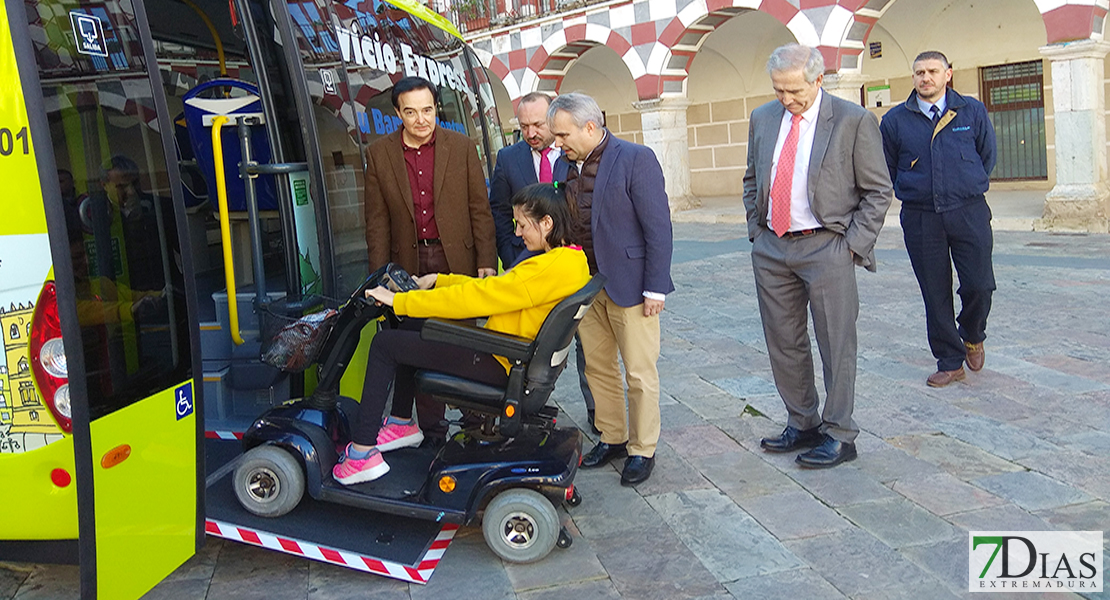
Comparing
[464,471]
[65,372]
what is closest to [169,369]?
[65,372]

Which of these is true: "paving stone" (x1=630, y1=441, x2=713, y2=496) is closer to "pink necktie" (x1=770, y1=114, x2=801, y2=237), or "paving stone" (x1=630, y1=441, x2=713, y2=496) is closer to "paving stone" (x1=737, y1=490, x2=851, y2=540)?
"paving stone" (x1=737, y1=490, x2=851, y2=540)

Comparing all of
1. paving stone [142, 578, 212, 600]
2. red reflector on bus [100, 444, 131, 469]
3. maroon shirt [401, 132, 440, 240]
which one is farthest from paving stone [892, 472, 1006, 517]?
red reflector on bus [100, 444, 131, 469]

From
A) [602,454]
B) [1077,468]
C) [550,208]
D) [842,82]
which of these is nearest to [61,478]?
[550,208]

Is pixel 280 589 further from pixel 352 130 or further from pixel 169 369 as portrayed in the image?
pixel 352 130

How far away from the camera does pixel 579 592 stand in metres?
3.19

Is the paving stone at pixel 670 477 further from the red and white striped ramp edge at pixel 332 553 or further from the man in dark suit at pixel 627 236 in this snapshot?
the red and white striped ramp edge at pixel 332 553

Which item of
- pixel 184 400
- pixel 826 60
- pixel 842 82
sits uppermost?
pixel 826 60

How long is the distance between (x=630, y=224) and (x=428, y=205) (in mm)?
909

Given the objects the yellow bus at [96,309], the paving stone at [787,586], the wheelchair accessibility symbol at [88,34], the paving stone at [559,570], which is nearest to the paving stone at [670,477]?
the paving stone at [559,570]

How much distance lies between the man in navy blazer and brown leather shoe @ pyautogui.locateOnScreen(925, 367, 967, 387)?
2.32 meters

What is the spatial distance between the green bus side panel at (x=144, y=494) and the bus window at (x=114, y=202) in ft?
0.22

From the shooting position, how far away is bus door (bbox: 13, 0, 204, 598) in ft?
8.67

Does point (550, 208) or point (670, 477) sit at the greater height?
point (550, 208)

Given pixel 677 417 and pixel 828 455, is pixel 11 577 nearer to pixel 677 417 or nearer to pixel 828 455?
pixel 677 417
